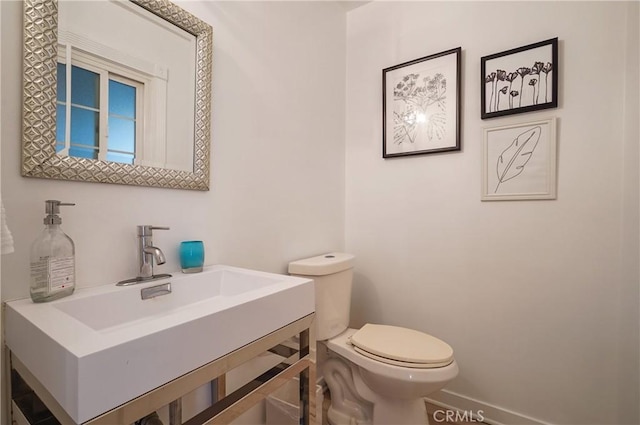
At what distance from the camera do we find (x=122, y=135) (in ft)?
2.93

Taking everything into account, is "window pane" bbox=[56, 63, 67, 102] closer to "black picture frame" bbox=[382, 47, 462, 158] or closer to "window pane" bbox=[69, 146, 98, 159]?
"window pane" bbox=[69, 146, 98, 159]

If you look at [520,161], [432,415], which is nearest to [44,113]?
[520,161]

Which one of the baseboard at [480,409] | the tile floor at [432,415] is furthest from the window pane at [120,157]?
the baseboard at [480,409]

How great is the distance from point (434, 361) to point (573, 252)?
2.65 feet

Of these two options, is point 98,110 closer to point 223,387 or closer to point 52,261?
point 52,261

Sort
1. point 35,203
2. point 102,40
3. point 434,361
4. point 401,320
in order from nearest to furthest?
point 35,203 < point 102,40 < point 434,361 < point 401,320

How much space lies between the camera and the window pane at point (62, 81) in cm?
77

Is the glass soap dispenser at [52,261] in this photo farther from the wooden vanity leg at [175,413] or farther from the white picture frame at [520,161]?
the white picture frame at [520,161]

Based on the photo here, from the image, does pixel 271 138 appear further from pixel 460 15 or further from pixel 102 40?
pixel 460 15

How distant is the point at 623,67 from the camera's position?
3.98 ft

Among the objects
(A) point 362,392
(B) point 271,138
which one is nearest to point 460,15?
(B) point 271,138

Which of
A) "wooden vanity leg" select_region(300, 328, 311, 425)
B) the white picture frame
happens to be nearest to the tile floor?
"wooden vanity leg" select_region(300, 328, 311, 425)

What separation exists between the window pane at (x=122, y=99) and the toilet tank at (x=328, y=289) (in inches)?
34.8

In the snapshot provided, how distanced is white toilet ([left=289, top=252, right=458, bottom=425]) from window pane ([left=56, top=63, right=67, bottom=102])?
1009 mm
